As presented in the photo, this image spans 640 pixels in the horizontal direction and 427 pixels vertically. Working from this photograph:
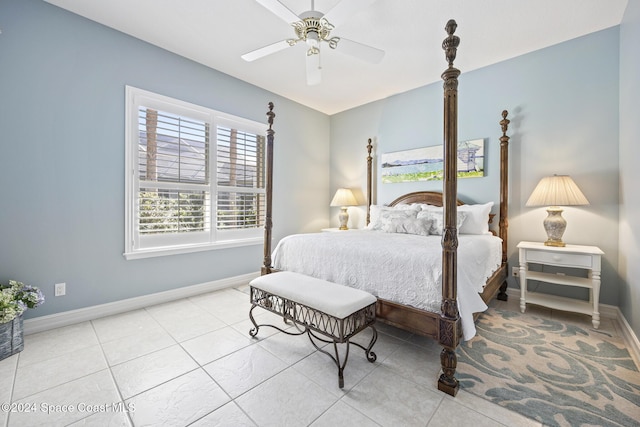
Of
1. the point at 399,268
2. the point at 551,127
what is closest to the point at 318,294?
the point at 399,268

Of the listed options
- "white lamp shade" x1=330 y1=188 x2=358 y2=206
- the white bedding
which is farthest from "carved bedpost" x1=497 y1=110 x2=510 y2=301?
"white lamp shade" x1=330 y1=188 x2=358 y2=206

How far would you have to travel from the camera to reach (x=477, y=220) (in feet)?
10.2

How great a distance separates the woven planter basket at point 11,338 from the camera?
1.92 metres

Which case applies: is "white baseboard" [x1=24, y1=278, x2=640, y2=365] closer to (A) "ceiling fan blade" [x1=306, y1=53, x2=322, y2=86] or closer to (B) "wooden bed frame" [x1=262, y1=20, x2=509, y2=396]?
(B) "wooden bed frame" [x1=262, y1=20, x2=509, y2=396]

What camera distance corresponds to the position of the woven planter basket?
1.92m

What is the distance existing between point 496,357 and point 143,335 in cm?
289

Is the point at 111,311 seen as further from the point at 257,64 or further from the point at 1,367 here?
the point at 257,64

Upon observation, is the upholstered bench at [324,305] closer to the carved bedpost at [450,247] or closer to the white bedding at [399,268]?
the white bedding at [399,268]

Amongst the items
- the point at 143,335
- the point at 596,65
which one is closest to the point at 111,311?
the point at 143,335

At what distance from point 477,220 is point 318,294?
2297mm

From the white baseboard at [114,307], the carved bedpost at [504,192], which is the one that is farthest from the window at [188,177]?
the carved bedpost at [504,192]

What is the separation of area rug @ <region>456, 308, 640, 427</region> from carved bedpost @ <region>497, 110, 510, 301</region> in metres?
0.81

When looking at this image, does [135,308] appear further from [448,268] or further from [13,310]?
[448,268]

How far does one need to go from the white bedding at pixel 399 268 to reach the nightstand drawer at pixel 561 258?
1.30 ft
